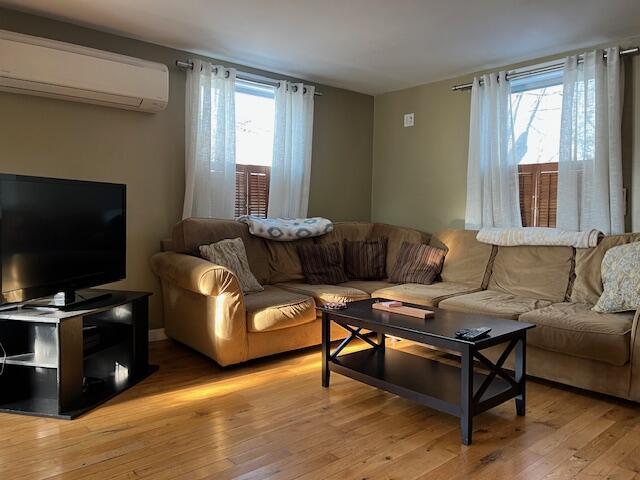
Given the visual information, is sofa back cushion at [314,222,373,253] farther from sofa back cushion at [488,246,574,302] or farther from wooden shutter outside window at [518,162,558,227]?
wooden shutter outside window at [518,162,558,227]

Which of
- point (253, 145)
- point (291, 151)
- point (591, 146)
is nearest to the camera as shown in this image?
point (591, 146)

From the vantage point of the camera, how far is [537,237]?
3645 millimetres

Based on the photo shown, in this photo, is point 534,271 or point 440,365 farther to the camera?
point 534,271

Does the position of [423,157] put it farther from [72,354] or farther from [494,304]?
[72,354]

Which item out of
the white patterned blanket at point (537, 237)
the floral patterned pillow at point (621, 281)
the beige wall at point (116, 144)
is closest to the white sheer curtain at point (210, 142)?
the beige wall at point (116, 144)

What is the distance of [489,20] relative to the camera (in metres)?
3.17

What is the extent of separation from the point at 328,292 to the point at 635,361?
1.88 meters

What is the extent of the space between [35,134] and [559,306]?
11.5ft

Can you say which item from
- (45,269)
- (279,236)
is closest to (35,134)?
(45,269)

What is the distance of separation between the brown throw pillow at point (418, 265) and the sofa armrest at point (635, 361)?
162 centimetres

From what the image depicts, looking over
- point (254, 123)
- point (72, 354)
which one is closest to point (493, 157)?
point (254, 123)

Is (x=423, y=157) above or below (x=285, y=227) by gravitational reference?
above

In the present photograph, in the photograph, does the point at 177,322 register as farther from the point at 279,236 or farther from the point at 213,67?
the point at 213,67

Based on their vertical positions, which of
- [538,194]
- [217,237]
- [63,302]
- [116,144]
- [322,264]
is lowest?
[63,302]
